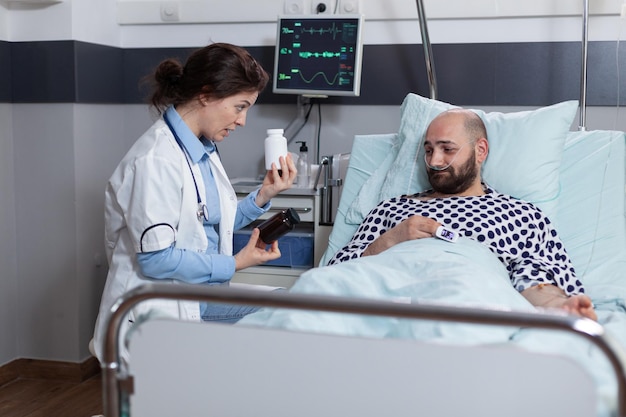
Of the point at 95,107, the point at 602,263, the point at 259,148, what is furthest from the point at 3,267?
the point at 602,263

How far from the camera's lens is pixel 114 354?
1.42 m

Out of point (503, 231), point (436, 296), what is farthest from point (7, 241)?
point (436, 296)

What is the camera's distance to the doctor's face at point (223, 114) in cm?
225

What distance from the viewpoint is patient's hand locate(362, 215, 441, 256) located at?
242 centimetres

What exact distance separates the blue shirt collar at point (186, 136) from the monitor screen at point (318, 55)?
1029 mm

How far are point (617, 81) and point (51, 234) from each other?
2380 millimetres

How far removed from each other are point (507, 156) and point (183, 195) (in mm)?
1174

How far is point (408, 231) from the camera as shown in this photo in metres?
2.43

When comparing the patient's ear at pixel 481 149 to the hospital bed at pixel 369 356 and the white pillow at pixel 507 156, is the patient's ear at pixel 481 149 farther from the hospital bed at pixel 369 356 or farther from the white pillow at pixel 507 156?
the hospital bed at pixel 369 356

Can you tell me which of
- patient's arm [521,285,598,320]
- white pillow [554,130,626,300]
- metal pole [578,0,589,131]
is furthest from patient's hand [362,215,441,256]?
metal pole [578,0,589,131]

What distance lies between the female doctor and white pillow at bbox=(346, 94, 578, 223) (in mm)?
668

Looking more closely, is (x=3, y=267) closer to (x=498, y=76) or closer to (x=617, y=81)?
(x=498, y=76)

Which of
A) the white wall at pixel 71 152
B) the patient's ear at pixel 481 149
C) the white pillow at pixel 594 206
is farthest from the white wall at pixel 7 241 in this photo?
the white pillow at pixel 594 206

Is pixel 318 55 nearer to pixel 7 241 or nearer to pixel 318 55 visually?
pixel 318 55
